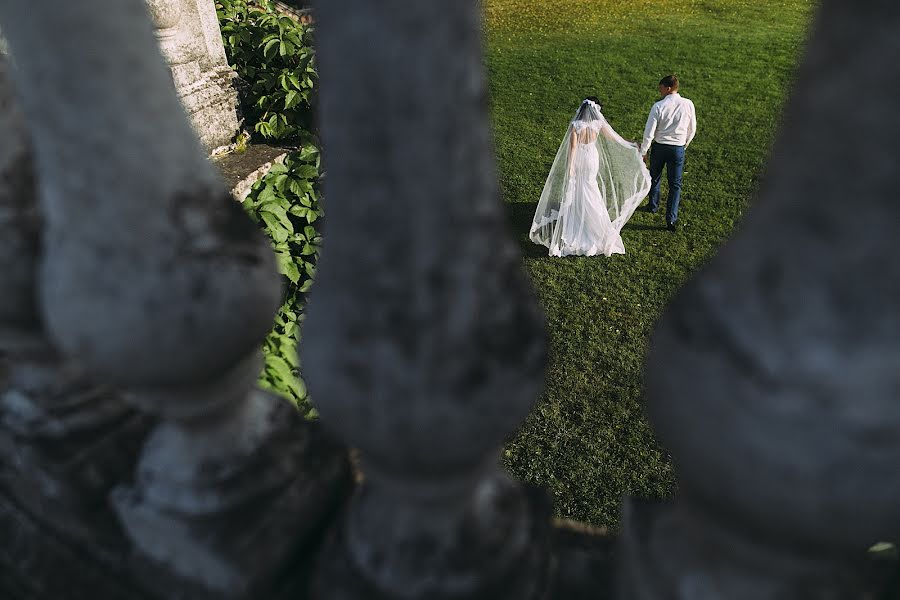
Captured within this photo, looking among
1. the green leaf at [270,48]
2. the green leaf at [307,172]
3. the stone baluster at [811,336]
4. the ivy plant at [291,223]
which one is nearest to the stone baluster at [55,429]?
the stone baluster at [811,336]

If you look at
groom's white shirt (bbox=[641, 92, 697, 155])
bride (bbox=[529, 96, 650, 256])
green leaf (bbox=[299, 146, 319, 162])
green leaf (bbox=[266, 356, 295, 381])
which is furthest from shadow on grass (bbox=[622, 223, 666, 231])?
green leaf (bbox=[266, 356, 295, 381])

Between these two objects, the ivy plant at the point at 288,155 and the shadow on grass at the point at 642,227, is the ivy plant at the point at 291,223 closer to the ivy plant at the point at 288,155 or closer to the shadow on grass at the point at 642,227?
the ivy plant at the point at 288,155

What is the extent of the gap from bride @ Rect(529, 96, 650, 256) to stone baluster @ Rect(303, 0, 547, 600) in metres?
5.21

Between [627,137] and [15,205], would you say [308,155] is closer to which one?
[15,205]

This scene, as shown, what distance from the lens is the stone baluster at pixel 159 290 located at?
0.70 meters

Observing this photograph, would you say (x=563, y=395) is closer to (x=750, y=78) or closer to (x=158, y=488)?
(x=158, y=488)

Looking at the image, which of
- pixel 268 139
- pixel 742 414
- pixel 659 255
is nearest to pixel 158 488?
pixel 742 414

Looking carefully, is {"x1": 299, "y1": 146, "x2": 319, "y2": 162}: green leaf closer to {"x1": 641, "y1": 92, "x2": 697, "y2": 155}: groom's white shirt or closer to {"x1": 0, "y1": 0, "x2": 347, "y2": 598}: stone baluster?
{"x1": 0, "y1": 0, "x2": 347, "y2": 598}: stone baluster

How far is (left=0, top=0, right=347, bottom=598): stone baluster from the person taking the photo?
0.70 m

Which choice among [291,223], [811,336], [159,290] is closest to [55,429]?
[159,290]

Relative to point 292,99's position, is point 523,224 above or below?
below

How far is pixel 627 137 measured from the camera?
26.9ft

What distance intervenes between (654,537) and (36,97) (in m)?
0.87

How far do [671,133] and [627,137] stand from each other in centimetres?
214
